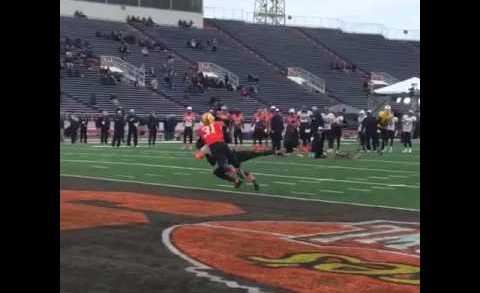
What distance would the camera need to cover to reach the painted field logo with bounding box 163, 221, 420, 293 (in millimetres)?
5531

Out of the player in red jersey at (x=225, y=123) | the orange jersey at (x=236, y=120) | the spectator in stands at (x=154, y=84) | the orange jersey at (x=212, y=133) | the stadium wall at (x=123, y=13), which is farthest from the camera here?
the stadium wall at (x=123, y=13)

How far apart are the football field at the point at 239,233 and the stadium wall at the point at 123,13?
33.7 m

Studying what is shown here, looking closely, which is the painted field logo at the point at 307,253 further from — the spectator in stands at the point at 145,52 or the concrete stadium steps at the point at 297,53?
the concrete stadium steps at the point at 297,53

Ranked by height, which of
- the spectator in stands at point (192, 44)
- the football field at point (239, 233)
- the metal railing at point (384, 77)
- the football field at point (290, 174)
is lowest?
the football field at point (239, 233)

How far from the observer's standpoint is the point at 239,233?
26.4ft

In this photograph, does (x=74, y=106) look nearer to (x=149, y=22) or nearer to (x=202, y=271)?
(x=149, y=22)

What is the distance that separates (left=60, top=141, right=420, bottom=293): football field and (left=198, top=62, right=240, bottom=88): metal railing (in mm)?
28843

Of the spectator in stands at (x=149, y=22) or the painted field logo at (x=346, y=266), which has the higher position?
the spectator in stands at (x=149, y=22)

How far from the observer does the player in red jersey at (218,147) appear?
1325cm

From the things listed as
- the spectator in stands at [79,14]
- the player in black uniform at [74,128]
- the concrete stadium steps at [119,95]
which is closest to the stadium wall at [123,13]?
the spectator in stands at [79,14]
